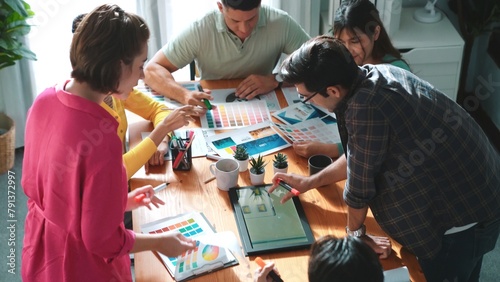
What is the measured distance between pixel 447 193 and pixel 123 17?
98 centimetres

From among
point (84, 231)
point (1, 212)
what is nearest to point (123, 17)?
point (84, 231)

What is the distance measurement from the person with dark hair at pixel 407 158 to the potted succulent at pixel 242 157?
0.45 metres

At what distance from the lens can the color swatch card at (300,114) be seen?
2.46m

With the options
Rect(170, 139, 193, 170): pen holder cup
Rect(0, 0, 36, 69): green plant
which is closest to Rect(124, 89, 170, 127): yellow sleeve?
Rect(170, 139, 193, 170): pen holder cup

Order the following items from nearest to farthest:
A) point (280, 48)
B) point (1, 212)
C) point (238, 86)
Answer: point (238, 86)
point (280, 48)
point (1, 212)

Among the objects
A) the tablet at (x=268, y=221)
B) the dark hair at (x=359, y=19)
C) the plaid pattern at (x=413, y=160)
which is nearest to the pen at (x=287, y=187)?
the tablet at (x=268, y=221)

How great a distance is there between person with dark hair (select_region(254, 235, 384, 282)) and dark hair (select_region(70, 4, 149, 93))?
0.62 m

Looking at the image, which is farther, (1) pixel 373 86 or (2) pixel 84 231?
(1) pixel 373 86

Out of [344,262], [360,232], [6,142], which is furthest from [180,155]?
[6,142]

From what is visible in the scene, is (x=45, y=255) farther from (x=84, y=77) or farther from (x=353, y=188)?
(x=353, y=188)

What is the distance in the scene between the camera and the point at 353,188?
1.73 meters

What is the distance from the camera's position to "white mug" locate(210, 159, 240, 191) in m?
2.05

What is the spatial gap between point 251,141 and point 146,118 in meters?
0.43

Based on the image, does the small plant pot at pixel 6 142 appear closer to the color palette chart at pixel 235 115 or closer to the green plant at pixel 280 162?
the color palette chart at pixel 235 115
